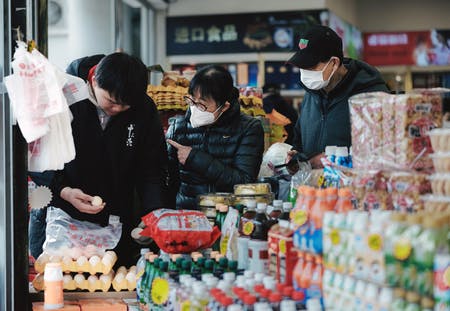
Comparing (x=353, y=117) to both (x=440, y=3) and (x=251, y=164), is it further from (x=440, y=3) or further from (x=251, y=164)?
(x=440, y=3)

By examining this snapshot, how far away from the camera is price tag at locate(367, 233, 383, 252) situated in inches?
84.7

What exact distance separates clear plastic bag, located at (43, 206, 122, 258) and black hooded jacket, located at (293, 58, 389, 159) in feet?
3.57

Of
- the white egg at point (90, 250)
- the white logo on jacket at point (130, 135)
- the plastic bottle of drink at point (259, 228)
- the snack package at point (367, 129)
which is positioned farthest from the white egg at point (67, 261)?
the snack package at point (367, 129)

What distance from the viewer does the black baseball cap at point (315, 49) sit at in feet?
13.4

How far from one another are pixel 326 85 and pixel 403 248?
2.24 m

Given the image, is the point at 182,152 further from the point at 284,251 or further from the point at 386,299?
the point at 386,299

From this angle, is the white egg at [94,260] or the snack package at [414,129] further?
the white egg at [94,260]

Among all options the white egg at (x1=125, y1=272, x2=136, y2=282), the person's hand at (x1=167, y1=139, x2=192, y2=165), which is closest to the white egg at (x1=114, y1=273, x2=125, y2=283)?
the white egg at (x1=125, y1=272, x2=136, y2=282)

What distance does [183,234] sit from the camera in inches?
134

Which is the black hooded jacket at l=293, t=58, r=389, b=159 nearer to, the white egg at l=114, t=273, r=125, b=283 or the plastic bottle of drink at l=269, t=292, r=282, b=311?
the white egg at l=114, t=273, r=125, b=283

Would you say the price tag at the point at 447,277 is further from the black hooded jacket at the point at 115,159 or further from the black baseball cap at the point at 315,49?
the black hooded jacket at the point at 115,159

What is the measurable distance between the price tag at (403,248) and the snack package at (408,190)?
0.43m

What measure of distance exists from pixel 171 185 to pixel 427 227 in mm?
2563

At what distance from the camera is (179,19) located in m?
13.3
